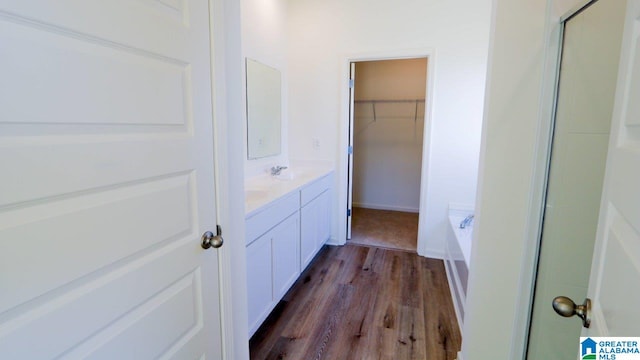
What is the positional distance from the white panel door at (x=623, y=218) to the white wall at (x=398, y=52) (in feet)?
8.54

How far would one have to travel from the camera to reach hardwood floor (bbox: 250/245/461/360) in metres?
1.93

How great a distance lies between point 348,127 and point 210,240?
2.58 meters

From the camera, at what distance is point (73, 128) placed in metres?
0.71

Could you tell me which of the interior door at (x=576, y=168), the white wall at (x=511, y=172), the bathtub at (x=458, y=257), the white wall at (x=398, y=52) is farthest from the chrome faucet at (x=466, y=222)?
the interior door at (x=576, y=168)

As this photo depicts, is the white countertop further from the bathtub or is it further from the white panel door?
the white panel door

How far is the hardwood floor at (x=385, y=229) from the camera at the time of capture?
3717mm

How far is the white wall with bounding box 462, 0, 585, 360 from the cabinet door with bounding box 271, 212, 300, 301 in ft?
4.10

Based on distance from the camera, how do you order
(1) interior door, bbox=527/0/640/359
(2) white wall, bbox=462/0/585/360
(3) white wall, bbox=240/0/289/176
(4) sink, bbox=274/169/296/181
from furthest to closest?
(4) sink, bbox=274/169/296/181 → (3) white wall, bbox=240/0/289/176 → (2) white wall, bbox=462/0/585/360 → (1) interior door, bbox=527/0/640/359

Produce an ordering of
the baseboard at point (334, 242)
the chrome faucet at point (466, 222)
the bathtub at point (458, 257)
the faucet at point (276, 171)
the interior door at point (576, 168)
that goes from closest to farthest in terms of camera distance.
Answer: the interior door at point (576, 168) < the bathtub at point (458, 257) < the chrome faucet at point (466, 222) < the faucet at point (276, 171) < the baseboard at point (334, 242)

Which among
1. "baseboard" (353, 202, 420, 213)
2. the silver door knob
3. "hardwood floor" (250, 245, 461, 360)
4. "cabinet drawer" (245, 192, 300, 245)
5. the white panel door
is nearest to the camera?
the white panel door

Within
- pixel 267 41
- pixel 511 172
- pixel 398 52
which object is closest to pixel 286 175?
pixel 267 41

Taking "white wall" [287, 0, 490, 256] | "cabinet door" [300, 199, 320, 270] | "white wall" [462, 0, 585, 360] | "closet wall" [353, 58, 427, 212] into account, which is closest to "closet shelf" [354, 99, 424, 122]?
"closet wall" [353, 58, 427, 212]

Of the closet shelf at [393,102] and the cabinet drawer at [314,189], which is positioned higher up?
the closet shelf at [393,102]

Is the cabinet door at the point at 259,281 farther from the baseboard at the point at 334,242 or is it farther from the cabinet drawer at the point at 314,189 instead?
the baseboard at the point at 334,242
